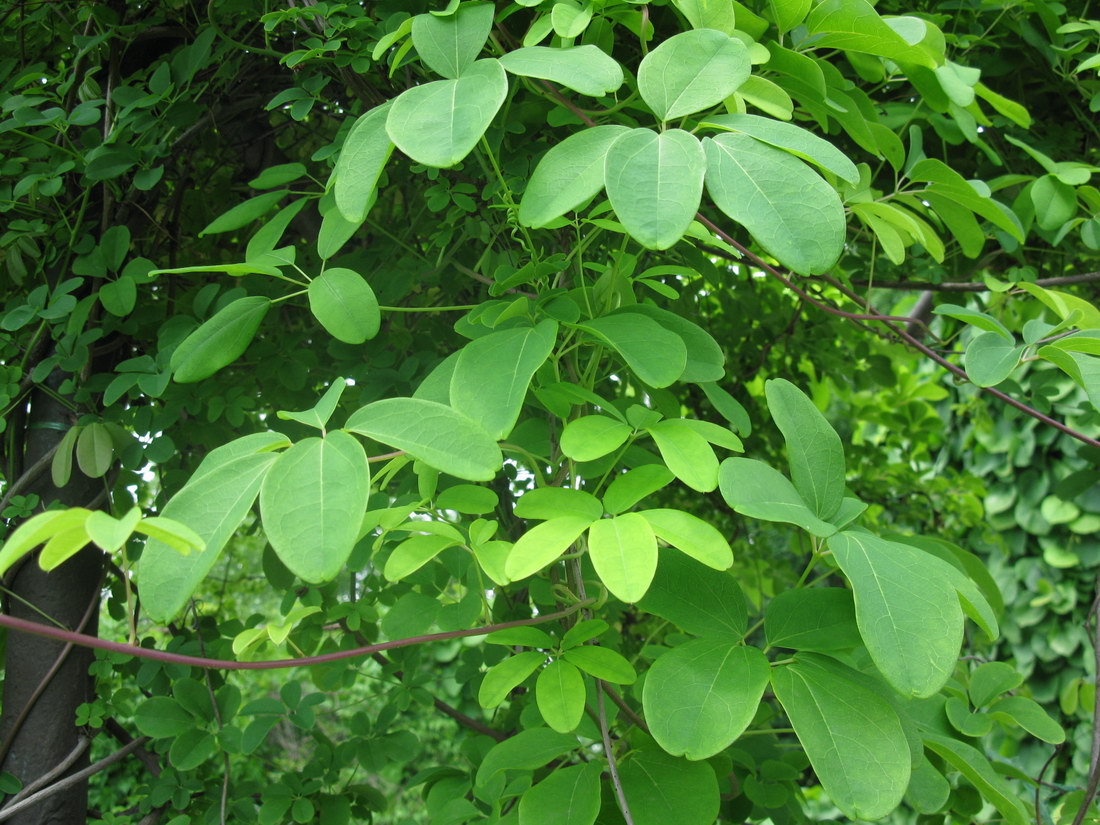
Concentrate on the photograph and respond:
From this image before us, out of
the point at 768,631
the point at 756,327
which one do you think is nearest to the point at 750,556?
the point at 756,327

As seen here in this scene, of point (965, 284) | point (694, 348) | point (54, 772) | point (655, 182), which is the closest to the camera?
point (655, 182)

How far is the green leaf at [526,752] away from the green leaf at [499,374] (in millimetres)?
297

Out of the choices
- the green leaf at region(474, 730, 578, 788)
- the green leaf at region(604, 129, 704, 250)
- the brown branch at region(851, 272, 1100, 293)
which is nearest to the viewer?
the green leaf at region(604, 129, 704, 250)

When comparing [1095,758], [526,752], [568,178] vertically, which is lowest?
[1095,758]

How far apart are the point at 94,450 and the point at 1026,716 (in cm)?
103

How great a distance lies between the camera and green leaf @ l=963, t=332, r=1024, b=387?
74cm

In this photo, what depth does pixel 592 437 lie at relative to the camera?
2.06 feet

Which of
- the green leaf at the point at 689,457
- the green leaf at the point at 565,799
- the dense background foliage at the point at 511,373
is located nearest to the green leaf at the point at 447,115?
the dense background foliage at the point at 511,373

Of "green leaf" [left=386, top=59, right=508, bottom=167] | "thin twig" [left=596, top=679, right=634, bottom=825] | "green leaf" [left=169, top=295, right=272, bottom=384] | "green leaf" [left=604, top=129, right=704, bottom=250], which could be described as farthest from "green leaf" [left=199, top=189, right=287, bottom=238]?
"thin twig" [left=596, top=679, right=634, bottom=825]

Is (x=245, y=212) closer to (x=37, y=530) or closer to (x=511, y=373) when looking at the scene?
(x=511, y=373)

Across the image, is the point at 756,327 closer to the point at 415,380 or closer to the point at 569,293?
the point at 415,380

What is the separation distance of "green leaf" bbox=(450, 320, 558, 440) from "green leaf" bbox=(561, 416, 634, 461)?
0.14 ft

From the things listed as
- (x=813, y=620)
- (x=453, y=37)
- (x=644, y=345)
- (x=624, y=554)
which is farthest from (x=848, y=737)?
(x=453, y=37)

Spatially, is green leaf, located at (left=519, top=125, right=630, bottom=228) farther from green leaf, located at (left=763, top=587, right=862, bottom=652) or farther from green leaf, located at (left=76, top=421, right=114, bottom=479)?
green leaf, located at (left=76, top=421, right=114, bottom=479)
